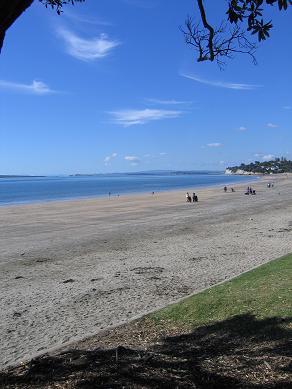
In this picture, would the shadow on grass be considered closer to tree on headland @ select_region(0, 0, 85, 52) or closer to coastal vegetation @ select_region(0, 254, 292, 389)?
coastal vegetation @ select_region(0, 254, 292, 389)

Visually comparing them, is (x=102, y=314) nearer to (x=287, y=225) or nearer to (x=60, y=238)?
(x=60, y=238)

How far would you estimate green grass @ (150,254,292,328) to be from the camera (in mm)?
7512

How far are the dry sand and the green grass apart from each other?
1010 millimetres

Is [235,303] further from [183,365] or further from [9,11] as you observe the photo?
[9,11]

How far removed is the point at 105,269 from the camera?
14.3 metres

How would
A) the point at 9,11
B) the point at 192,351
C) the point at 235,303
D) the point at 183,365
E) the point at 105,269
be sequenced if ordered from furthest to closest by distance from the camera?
the point at 105,269
the point at 235,303
the point at 192,351
the point at 183,365
the point at 9,11

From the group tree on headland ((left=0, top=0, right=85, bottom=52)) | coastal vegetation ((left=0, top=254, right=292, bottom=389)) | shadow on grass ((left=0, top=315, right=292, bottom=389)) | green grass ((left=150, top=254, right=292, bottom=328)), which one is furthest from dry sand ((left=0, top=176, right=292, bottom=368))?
tree on headland ((left=0, top=0, right=85, bottom=52))

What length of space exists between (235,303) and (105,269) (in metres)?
6.73

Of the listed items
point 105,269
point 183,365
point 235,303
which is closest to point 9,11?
point 183,365

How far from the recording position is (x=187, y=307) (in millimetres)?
8414

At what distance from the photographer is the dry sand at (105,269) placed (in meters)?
8.77

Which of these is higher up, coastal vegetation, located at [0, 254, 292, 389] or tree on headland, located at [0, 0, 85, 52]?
tree on headland, located at [0, 0, 85, 52]

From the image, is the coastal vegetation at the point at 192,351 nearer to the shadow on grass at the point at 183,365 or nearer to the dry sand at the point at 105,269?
the shadow on grass at the point at 183,365

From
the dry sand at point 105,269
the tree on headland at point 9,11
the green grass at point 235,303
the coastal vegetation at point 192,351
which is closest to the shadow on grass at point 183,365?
the coastal vegetation at point 192,351
